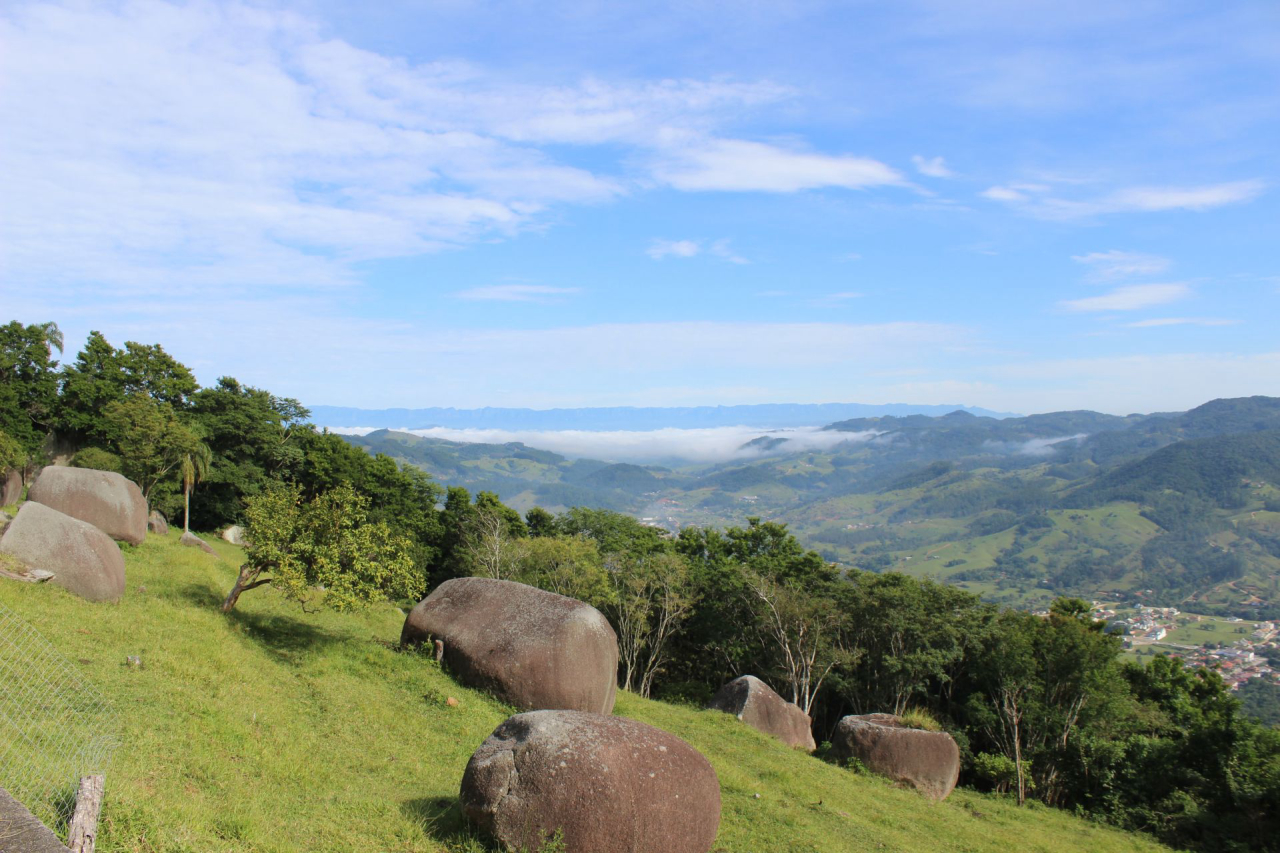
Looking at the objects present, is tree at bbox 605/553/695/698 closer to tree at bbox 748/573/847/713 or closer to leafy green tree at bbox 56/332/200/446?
tree at bbox 748/573/847/713

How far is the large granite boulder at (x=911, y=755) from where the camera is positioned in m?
28.2

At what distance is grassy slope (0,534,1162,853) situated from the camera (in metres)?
10.8

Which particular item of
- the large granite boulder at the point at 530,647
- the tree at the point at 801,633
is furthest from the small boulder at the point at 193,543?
the tree at the point at 801,633

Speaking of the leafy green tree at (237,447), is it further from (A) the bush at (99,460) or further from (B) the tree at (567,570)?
(B) the tree at (567,570)

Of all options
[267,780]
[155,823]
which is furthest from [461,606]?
[155,823]

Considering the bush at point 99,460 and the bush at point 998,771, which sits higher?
the bush at point 99,460

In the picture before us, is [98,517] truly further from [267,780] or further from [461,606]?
[267,780]

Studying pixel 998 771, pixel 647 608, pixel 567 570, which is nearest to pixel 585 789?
pixel 998 771

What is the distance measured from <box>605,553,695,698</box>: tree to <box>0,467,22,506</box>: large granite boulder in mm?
34655

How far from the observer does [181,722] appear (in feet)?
44.1

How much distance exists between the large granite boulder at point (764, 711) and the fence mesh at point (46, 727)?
79.7ft

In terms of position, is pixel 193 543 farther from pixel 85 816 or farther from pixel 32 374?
pixel 85 816

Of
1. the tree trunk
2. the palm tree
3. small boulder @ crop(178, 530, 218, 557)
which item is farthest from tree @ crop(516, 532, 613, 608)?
the tree trunk

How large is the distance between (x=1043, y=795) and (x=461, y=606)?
27.4 m
